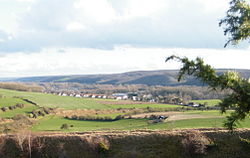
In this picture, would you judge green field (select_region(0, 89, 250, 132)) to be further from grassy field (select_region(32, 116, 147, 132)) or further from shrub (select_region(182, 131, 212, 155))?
shrub (select_region(182, 131, 212, 155))

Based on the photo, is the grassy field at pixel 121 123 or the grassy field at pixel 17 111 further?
the grassy field at pixel 17 111

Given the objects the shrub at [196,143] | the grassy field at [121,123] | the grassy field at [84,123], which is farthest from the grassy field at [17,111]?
the shrub at [196,143]

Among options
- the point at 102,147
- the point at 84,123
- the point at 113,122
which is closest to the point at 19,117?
the point at 84,123

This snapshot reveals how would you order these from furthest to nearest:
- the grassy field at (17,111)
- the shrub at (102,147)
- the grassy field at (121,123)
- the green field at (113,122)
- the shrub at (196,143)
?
1. the grassy field at (17,111)
2. the grassy field at (121,123)
3. the green field at (113,122)
4. the shrub at (102,147)
5. the shrub at (196,143)

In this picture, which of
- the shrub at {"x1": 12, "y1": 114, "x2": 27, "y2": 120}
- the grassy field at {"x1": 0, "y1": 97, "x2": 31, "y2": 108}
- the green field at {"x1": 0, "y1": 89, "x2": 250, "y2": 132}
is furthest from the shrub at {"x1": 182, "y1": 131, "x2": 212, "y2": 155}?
the grassy field at {"x1": 0, "y1": 97, "x2": 31, "y2": 108}

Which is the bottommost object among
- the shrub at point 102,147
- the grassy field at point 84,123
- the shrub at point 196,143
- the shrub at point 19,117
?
the grassy field at point 84,123

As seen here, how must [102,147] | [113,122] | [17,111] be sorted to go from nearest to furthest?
[102,147] → [113,122] → [17,111]

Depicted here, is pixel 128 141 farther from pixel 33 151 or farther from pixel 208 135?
pixel 33 151

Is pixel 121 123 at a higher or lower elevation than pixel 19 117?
lower

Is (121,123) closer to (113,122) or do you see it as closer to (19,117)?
(113,122)

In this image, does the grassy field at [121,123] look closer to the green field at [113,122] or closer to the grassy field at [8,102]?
the green field at [113,122]

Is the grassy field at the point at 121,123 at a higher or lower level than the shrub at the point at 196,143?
lower

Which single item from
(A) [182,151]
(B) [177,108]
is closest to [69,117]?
(B) [177,108]

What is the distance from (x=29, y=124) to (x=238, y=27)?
6450 centimetres
